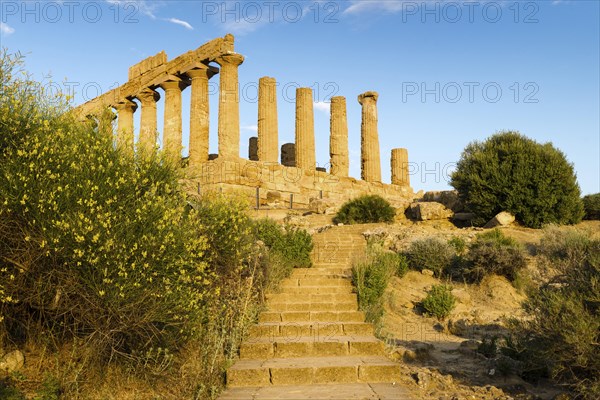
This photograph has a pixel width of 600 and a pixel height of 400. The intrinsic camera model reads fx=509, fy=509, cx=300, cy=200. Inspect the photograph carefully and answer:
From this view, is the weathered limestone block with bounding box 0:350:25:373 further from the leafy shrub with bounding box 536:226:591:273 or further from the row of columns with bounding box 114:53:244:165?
the row of columns with bounding box 114:53:244:165

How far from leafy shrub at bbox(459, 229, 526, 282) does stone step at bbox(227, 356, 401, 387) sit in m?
7.39

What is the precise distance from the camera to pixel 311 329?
8273 millimetres

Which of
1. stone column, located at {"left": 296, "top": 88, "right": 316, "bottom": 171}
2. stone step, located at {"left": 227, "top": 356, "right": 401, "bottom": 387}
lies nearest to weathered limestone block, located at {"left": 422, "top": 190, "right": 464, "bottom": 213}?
stone column, located at {"left": 296, "top": 88, "right": 316, "bottom": 171}

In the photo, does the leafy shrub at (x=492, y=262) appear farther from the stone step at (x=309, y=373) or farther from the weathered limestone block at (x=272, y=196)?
the weathered limestone block at (x=272, y=196)

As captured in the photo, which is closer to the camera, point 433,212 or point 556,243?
point 556,243

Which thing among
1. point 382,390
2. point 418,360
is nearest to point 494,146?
point 418,360

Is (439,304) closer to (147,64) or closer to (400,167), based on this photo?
(147,64)

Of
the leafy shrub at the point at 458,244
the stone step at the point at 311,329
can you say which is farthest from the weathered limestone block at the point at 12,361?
the leafy shrub at the point at 458,244

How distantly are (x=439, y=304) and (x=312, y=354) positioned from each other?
4941 millimetres

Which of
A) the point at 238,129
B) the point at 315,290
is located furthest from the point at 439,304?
the point at 238,129

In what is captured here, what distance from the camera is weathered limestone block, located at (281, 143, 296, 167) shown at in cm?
3228

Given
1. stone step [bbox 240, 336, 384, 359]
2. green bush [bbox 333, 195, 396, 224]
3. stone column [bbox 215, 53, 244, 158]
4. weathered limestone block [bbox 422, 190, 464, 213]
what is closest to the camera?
stone step [bbox 240, 336, 384, 359]

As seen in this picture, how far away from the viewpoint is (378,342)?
24.7ft

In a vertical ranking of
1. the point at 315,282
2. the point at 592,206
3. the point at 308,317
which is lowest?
the point at 308,317
